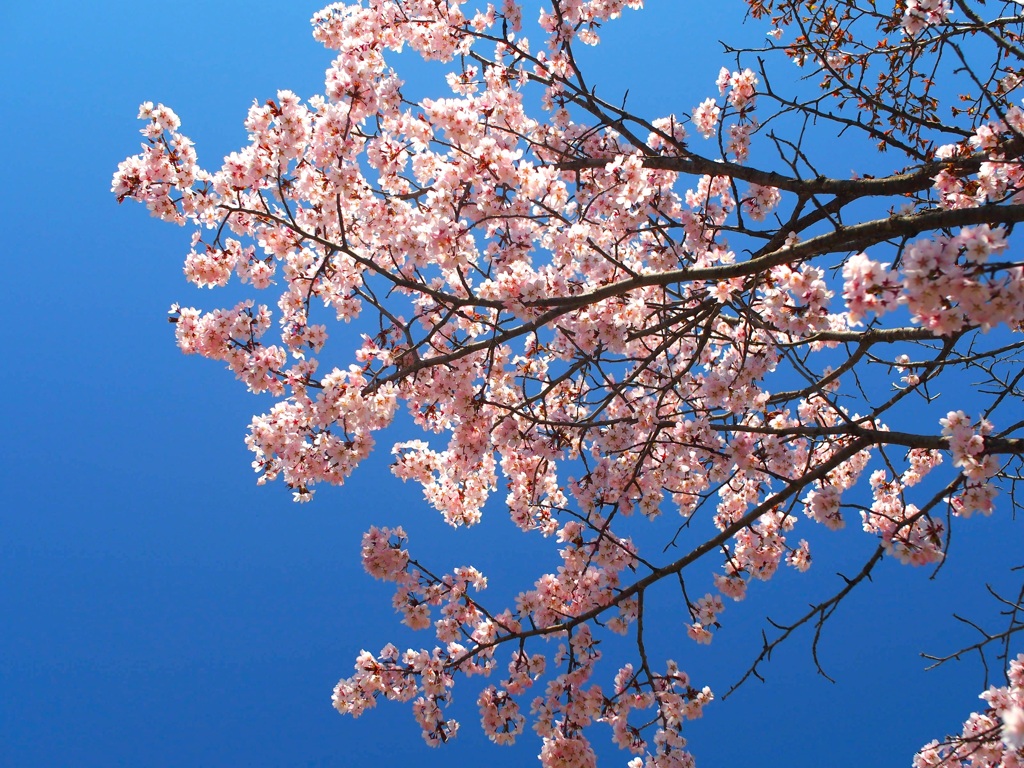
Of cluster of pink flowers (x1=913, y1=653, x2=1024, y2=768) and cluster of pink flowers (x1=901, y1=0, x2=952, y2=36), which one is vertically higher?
cluster of pink flowers (x1=901, y1=0, x2=952, y2=36)

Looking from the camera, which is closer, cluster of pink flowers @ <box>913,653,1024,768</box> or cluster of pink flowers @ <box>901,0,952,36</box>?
cluster of pink flowers @ <box>913,653,1024,768</box>

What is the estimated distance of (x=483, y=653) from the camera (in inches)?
224

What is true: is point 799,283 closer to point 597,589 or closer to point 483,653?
point 597,589

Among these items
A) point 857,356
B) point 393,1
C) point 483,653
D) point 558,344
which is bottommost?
point 483,653

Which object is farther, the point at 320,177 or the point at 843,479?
the point at 843,479

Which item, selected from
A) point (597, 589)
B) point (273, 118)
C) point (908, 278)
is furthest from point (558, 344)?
point (908, 278)

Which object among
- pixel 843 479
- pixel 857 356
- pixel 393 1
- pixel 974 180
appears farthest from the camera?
pixel 843 479

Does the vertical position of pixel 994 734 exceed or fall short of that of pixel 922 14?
it falls short

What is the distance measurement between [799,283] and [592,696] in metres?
3.60

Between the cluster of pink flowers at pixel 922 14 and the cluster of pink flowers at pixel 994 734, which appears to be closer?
the cluster of pink flowers at pixel 994 734

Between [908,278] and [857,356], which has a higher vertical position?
[857,356]

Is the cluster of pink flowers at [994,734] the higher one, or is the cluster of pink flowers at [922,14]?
the cluster of pink flowers at [922,14]

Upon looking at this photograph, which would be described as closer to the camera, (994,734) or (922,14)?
(994,734)

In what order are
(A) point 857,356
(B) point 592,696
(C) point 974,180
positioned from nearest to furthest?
(C) point 974,180 → (A) point 857,356 → (B) point 592,696
